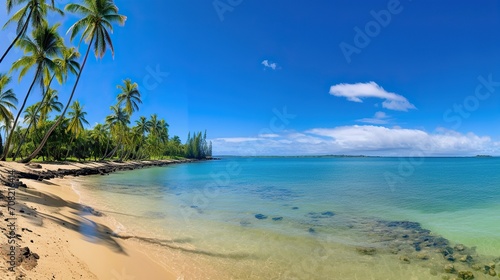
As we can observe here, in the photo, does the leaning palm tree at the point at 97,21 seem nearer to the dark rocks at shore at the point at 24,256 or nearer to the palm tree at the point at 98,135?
the dark rocks at shore at the point at 24,256

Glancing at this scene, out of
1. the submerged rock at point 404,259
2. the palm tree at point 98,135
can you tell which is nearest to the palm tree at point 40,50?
the submerged rock at point 404,259

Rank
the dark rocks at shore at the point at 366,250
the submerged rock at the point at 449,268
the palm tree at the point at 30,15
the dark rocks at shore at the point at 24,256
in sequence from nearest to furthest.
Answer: the dark rocks at shore at the point at 24,256 → the submerged rock at the point at 449,268 → the dark rocks at shore at the point at 366,250 → the palm tree at the point at 30,15

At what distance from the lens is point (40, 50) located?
2436 cm

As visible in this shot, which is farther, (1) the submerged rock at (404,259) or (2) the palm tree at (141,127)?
(2) the palm tree at (141,127)

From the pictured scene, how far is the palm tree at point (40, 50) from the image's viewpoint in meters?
23.7

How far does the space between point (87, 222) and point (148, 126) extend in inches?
2659

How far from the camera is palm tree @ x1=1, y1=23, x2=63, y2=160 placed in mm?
23703

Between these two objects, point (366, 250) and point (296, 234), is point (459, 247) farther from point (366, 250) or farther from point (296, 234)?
point (296, 234)

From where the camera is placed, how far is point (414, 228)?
499 inches

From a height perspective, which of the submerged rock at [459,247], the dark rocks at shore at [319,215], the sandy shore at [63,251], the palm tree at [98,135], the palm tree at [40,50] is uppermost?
the palm tree at [40,50]

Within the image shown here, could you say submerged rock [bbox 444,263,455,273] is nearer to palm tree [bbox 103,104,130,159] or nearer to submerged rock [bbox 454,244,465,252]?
submerged rock [bbox 454,244,465,252]

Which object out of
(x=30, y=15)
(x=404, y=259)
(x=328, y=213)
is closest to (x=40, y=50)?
(x=30, y=15)

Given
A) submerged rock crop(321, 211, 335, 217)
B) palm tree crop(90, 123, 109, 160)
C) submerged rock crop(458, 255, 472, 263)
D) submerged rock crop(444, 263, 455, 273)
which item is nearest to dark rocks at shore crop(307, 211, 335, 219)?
submerged rock crop(321, 211, 335, 217)

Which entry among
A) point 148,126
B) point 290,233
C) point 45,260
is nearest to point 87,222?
point 45,260
